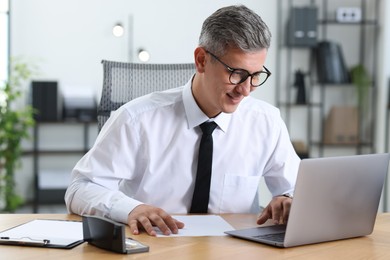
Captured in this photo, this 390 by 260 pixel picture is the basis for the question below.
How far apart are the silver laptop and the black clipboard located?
383mm

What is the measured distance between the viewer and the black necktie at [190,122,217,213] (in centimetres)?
216

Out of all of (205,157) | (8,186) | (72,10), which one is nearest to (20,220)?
(205,157)

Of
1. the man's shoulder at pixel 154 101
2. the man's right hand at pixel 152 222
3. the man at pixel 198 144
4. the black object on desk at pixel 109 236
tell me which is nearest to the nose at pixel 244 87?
the man at pixel 198 144

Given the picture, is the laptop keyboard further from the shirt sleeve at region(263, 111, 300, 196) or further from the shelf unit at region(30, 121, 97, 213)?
the shelf unit at region(30, 121, 97, 213)

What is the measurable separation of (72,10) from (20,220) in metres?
3.69

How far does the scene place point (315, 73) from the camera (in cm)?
576

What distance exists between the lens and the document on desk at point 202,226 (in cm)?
177

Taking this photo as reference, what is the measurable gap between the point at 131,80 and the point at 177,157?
41 centimetres

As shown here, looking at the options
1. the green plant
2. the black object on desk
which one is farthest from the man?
the green plant

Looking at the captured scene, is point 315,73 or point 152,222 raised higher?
point 315,73

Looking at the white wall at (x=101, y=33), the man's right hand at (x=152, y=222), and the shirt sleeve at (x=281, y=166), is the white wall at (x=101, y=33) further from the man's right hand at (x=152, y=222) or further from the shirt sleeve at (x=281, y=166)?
the man's right hand at (x=152, y=222)

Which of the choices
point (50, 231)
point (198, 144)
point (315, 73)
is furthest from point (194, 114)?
point (315, 73)

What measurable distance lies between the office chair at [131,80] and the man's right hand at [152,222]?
2.17 ft

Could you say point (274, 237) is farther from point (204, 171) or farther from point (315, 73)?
point (315, 73)
